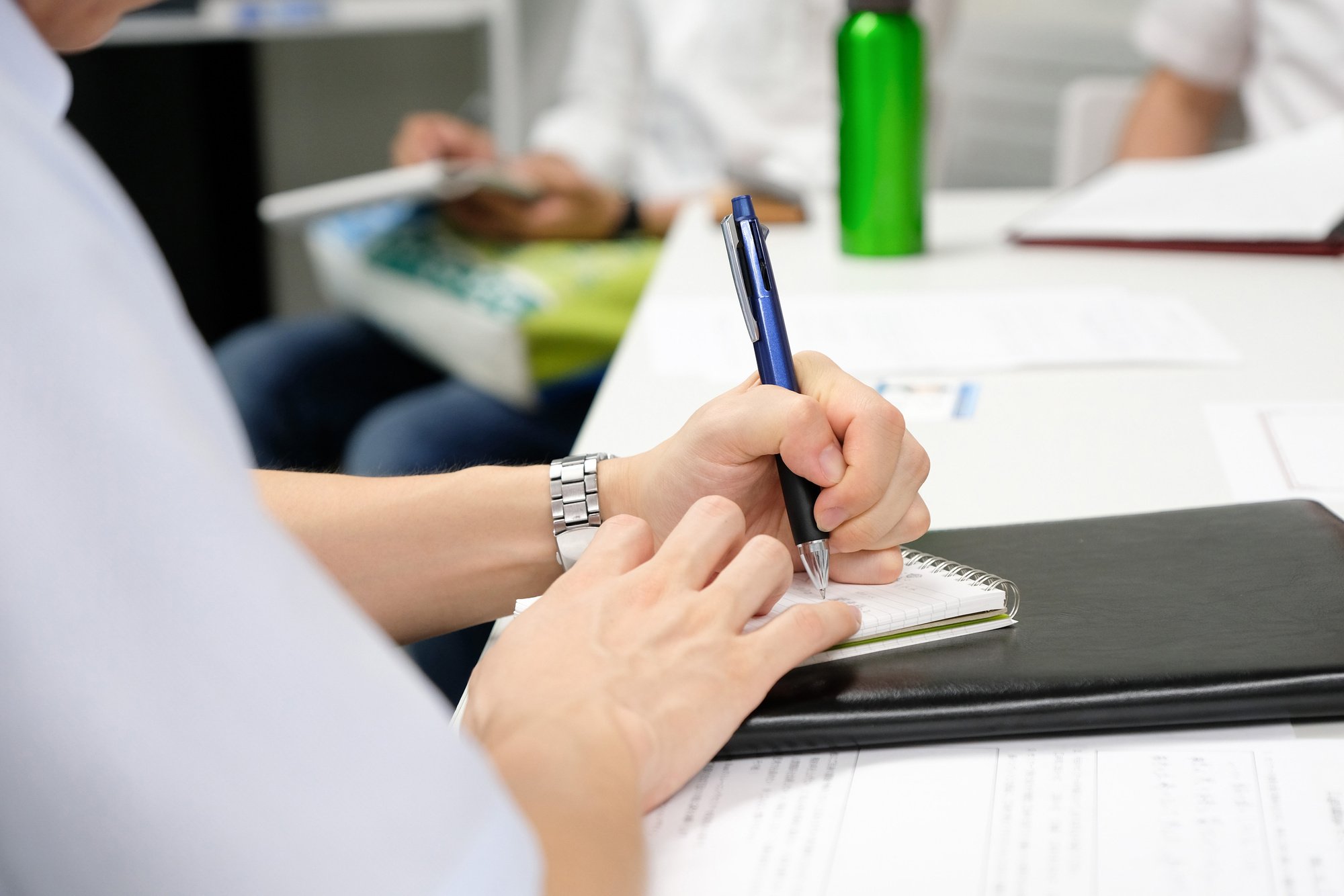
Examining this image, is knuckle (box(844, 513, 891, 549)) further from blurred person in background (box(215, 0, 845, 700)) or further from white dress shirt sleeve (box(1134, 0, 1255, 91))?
white dress shirt sleeve (box(1134, 0, 1255, 91))

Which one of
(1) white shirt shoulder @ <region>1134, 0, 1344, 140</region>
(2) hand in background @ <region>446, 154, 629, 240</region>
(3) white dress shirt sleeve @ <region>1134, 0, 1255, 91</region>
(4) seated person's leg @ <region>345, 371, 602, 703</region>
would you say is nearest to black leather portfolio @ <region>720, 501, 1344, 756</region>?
(4) seated person's leg @ <region>345, 371, 602, 703</region>

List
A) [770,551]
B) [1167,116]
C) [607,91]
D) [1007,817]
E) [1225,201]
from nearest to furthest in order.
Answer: [1007,817] → [770,551] → [1225,201] → [1167,116] → [607,91]

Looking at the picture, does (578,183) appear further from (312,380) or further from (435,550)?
(435,550)

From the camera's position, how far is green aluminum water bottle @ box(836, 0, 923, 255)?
110 centimetres

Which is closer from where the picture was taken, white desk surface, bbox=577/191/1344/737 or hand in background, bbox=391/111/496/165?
white desk surface, bbox=577/191/1344/737

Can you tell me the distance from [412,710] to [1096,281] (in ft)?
2.97

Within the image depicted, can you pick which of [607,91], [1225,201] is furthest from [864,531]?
[607,91]

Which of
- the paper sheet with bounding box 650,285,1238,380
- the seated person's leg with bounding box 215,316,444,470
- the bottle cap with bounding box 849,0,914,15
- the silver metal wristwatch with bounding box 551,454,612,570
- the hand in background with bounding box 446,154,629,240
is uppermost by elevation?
the bottle cap with bounding box 849,0,914,15

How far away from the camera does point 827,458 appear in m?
0.54

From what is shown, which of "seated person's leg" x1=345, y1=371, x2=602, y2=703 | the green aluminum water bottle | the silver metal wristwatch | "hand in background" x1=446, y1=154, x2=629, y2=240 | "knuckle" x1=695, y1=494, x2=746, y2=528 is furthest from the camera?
"hand in background" x1=446, y1=154, x2=629, y2=240

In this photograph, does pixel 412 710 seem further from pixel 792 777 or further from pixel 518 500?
pixel 518 500

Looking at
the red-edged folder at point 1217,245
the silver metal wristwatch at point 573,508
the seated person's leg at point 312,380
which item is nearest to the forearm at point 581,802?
the silver metal wristwatch at point 573,508

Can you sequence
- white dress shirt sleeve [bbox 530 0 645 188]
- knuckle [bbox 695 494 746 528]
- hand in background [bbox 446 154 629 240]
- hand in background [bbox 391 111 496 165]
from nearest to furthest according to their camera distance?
knuckle [bbox 695 494 746 528]
hand in background [bbox 446 154 629 240]
hand in background [bbox 391 111 496 165]
white dress shirt sleeve [bbox 530 0 645 188]

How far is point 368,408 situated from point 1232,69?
4.08ft
